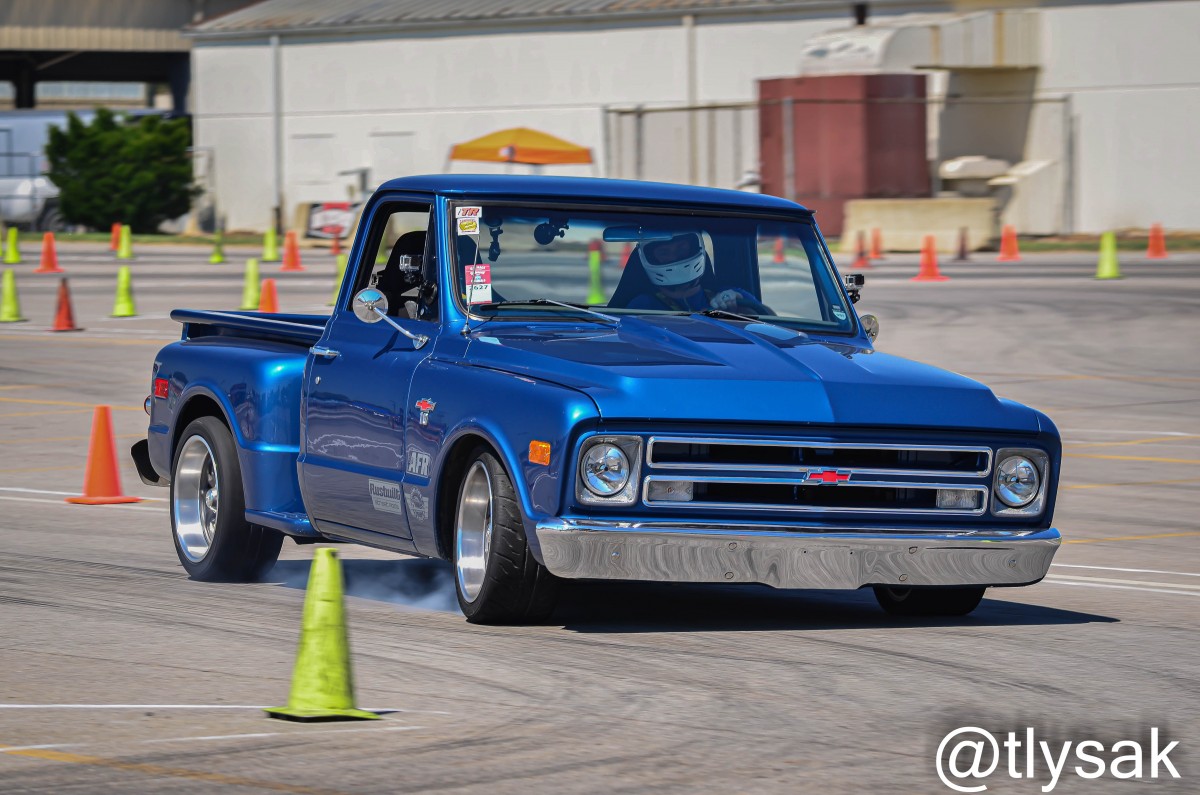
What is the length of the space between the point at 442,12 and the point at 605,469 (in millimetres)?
51609

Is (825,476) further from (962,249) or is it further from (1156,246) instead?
(962,249)

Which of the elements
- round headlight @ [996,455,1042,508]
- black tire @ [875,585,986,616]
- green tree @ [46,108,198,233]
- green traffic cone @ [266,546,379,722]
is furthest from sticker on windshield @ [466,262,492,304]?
green tree @ [46,108,198,233]

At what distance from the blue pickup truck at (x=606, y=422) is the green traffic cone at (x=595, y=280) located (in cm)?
2

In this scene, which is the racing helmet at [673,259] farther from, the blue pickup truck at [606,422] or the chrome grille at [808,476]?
the chrome grille at [808,476]

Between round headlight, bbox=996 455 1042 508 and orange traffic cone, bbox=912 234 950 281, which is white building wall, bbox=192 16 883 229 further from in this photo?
round headlight, bbox=996 455 1042 508

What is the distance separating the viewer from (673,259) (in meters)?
9.48

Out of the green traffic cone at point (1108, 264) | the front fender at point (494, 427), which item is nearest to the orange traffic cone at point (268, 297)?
the green traffic cone at point (1108, 264)

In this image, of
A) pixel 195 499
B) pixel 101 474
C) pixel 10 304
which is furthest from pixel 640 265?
pixel 10 304

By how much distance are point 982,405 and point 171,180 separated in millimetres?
53131

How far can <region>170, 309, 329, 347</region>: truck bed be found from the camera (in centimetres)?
1034

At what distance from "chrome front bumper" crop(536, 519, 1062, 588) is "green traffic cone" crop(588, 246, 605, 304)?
1620 mm

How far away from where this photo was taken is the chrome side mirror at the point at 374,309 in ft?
29.9

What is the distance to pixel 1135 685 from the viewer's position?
7504mm

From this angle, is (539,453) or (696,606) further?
(696,606)
